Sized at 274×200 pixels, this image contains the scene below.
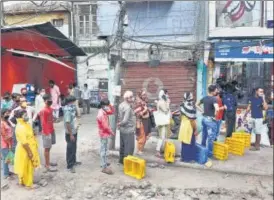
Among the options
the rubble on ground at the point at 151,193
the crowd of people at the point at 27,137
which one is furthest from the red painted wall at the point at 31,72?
the rubble on ground at the point at 151,193

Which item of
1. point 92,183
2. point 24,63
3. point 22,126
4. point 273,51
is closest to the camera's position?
point 22,126

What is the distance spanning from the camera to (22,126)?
224 inches

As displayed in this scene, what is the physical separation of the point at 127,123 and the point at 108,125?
1.21 feet

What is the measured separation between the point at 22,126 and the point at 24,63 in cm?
659

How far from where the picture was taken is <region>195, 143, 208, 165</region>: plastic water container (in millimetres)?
7191

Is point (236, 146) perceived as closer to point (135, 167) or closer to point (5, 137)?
point (135, 167)

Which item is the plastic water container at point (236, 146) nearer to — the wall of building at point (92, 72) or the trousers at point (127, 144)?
the trousers at point (127, 144)

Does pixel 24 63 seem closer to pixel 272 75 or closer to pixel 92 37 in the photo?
pixel 92 37

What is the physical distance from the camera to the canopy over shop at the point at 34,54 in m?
10.5

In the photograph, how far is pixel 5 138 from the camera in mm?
6180

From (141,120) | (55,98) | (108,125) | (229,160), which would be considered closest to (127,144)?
(108,125)

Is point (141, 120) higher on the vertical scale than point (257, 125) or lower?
higher

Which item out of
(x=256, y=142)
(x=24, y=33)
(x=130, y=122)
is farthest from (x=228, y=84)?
(x=24, y=33)

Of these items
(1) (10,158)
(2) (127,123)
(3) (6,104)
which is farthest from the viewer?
(3) (6,104)
